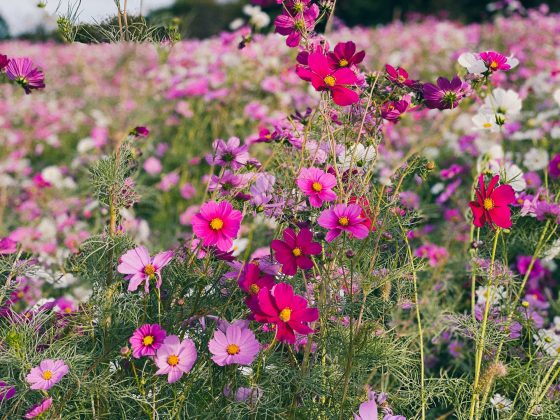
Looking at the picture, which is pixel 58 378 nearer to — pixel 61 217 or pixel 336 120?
pixel 336 120

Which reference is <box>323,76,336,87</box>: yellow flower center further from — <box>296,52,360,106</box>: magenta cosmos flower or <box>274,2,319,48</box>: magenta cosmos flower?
<box>274,2,319,48</box>: magenta cosmos flower

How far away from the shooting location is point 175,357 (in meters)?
0.96

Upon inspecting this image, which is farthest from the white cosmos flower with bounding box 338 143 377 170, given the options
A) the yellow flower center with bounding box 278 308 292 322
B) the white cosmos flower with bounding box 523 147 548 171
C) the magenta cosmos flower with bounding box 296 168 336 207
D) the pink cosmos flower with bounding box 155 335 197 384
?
the white cosmos flower with bounding box 523 147 548 171

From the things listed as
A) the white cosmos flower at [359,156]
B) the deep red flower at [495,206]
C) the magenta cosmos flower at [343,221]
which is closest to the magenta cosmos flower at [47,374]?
the magenta cosmos flower at [343,221]

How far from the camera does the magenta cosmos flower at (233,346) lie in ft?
3.09

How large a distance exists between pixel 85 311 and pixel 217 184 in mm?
336

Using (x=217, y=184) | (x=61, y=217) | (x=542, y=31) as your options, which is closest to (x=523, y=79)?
(x=542, y=31)

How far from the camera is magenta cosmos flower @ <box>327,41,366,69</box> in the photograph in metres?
1.02

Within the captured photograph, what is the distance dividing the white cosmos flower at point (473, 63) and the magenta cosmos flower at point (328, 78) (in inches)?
9.9

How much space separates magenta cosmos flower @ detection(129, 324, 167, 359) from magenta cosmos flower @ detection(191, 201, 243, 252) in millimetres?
161

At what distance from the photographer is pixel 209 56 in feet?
13.2

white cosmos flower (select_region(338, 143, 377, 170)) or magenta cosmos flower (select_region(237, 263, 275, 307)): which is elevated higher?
white cosmos flower (select_region(338, 143, 377, 170))

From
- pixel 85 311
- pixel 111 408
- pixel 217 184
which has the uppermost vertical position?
pixel 217 184

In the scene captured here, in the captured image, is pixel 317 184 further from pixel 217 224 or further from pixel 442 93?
pixel 442 93
